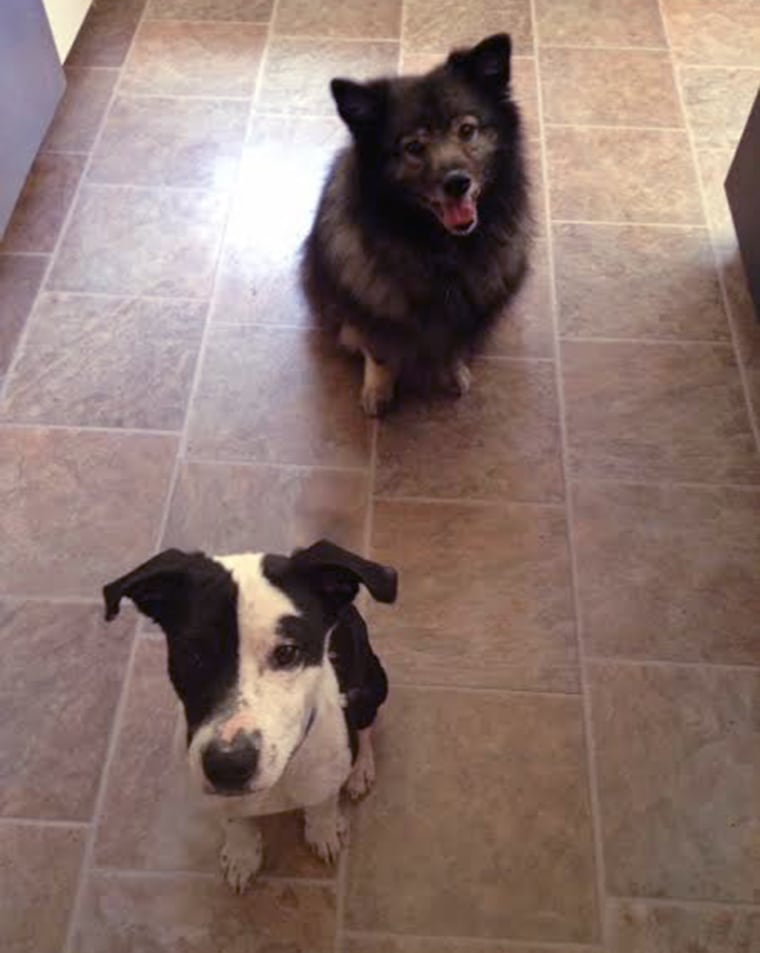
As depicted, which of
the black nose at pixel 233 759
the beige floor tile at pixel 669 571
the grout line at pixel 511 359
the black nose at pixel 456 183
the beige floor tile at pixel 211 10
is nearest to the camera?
the black nose at pixel 233 759

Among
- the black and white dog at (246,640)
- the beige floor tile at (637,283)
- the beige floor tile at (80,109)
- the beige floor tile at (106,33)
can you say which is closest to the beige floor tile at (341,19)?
the beige floor tile at (106,33)

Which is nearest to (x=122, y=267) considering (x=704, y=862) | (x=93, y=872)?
(x=93, y=872)

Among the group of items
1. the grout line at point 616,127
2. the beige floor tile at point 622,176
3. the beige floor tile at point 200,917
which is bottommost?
the beige floor tile at point 200,917

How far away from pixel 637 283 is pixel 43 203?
1.64 m

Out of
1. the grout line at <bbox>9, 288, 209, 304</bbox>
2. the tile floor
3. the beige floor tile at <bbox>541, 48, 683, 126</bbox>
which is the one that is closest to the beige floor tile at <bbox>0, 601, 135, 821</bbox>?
the tile floor

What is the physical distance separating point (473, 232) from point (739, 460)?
816 millimetres

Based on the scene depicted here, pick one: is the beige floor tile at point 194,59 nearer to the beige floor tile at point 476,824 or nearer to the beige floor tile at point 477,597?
the beige floor tile at point 477,597

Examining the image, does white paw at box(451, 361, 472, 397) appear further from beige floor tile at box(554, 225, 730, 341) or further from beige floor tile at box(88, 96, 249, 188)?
beige floor tile at box(88, 96, 249, 188)

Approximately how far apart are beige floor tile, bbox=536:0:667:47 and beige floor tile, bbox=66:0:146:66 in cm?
135

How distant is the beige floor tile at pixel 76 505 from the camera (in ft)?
6.72

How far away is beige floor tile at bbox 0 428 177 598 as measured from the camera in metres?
2.05

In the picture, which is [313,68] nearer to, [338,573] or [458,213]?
[458,213]

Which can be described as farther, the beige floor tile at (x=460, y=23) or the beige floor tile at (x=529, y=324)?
the beige floor tile at (x=460, y=23)

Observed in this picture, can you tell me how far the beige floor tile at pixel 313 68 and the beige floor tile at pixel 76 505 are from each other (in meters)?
1.31
